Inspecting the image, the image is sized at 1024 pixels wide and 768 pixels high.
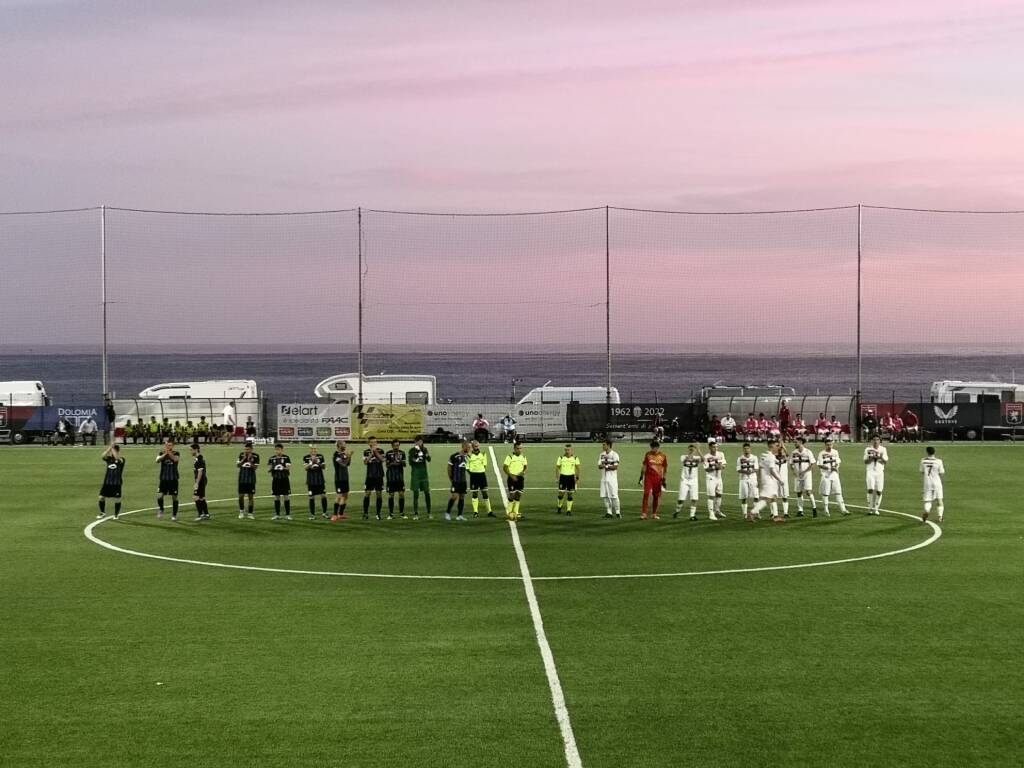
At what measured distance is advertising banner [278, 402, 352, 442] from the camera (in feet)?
176

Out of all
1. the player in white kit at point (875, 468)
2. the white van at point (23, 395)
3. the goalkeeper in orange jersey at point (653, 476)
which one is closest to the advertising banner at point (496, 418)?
the white van at point (23, 395)

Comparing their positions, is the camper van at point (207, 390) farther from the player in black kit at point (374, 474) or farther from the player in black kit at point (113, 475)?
the player in black kit at point (374, 474)

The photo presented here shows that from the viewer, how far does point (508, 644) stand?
15.1 metres

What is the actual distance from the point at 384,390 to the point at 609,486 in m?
37.2

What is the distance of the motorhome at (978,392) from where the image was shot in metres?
56.4

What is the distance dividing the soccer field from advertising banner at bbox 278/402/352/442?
27.1 metres

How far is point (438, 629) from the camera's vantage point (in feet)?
52.2

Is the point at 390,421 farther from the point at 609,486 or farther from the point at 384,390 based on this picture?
the point at 609,486

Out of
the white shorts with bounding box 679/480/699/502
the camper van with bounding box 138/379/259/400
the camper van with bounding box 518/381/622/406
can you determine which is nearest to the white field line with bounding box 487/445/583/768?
the white shorts with bounding box 679/480/699/502

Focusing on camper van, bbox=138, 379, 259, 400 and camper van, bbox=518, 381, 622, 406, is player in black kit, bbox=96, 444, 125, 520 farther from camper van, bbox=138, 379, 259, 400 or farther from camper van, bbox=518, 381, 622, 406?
camper van, bbox=138, 379, 259, 400

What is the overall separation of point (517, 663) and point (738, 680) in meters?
2.82

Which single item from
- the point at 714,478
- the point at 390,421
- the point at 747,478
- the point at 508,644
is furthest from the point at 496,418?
the point at 508,644

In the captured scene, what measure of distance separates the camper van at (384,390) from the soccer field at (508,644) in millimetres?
35049

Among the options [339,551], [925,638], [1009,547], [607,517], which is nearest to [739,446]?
[607,517]
